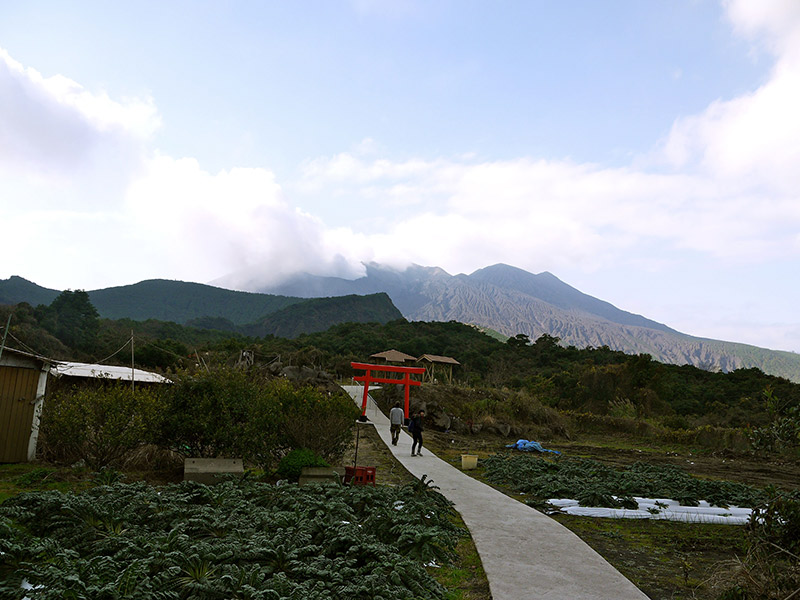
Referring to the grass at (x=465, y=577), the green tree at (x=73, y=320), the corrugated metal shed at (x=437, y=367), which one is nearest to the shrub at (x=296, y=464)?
the grass at (x=465, y=577)

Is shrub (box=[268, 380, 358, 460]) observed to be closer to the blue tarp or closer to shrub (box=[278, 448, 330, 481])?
shrub (box=[278, 448, 330, 481])

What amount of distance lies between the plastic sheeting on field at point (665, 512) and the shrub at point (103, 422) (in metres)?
7.75

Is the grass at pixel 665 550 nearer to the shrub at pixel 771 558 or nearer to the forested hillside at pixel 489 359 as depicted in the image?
the shrub at pixel 771 558

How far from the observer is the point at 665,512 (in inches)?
376

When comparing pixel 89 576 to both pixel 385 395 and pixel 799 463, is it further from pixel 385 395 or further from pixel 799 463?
pixel 385 395

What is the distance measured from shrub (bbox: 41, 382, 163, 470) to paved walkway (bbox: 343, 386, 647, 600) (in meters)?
5.88

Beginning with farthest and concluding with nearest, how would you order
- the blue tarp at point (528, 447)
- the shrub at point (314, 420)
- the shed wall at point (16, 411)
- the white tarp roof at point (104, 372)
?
the blue tarp at point (528, 447) → the white tarp roof at point (104, 372) → the shed wall at point (16, 411) → the shrub at point (314, 420)

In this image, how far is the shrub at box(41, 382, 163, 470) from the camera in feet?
31.6

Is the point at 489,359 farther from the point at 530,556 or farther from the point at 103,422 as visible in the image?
the point at 530,556

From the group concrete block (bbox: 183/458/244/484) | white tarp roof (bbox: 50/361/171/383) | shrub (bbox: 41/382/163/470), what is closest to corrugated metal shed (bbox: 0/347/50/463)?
shrub (bbox: 41/382/163/470)

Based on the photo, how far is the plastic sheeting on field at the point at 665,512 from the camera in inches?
359

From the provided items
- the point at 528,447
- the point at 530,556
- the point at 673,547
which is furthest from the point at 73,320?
the point at 673,547

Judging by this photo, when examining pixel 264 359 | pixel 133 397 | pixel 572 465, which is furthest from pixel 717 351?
pixel 133 397

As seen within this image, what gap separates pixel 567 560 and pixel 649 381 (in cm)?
3335
